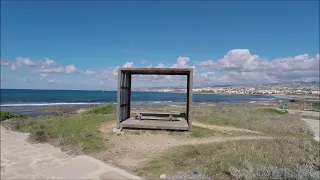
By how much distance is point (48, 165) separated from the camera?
6008mm

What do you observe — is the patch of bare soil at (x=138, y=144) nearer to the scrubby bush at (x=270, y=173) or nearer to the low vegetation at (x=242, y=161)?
the low vegetation at (x=242, y=161)

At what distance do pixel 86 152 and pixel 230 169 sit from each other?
4.36 metres

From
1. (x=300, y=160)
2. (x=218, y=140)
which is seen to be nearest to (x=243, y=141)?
(x=218, y=140)

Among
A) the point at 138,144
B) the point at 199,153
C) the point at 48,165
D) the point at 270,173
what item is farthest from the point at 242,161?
the point at 48,165

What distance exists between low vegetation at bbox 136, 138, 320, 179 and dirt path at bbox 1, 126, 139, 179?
97 centimetres

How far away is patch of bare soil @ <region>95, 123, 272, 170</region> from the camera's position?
6.72 m

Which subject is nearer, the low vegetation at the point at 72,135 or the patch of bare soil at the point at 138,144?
the patch of bare soil at the point at 138,144

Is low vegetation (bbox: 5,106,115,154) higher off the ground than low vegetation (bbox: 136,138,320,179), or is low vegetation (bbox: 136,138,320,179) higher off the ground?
low vegetation (bbox: 5,106,115,154)

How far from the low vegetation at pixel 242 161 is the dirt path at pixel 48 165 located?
97 centimetres

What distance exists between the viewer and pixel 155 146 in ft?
26.7

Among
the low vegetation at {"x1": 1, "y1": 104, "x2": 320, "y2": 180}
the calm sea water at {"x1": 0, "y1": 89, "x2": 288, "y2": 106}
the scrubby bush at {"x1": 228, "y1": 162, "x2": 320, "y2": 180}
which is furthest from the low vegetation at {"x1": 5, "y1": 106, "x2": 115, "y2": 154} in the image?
the calm sea water at {"x1": 0, "y1": 89, "x2": 288, "y2": 106}

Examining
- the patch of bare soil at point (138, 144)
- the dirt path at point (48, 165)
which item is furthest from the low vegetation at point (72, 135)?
the dirt path at point (48, 165)

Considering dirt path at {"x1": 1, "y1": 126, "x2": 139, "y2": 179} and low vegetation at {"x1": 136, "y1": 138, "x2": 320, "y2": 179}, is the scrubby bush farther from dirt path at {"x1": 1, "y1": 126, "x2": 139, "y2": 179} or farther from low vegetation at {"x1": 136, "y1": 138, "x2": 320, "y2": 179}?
dirt path at {"x1": 1, "y1": 126, "x2": 139, "y2": 179}

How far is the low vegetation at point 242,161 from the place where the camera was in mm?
5566
